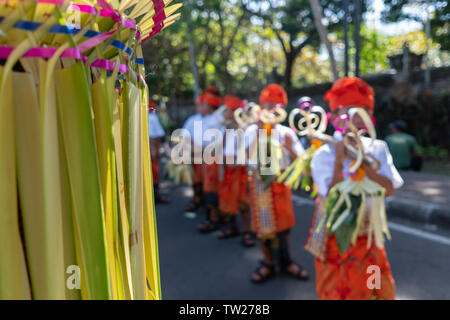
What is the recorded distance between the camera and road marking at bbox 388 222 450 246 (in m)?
4.05

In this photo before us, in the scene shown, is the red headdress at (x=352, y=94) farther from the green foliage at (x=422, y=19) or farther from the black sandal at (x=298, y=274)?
the green foliage at (x=422, y=19)

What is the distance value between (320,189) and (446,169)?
6899mm

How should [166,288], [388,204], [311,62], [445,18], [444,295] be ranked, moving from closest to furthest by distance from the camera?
[444,295]
[166,288]
[388,204]
[445,18]
[311,62]

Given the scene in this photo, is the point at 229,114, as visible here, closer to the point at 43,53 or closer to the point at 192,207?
the point at 192,207

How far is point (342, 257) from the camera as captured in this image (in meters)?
2.05

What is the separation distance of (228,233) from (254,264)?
2.77 ft

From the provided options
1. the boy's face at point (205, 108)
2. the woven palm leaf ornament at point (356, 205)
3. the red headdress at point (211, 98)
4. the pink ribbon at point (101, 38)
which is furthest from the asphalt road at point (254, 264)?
the pink ribbon at point (101, 38)

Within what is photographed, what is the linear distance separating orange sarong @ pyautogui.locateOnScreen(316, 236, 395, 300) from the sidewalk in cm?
304

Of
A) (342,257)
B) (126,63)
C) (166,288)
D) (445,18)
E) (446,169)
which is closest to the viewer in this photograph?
(126,63)

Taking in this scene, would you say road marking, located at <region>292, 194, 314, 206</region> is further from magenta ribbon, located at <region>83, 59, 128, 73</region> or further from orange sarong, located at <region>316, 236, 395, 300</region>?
magenta ribbon, located at <region>83, 59, 128, 73</region>

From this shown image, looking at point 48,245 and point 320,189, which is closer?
point 48,245

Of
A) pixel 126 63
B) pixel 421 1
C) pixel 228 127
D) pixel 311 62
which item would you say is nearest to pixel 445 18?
pixel 421 1

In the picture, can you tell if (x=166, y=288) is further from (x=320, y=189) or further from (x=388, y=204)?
(x=388, y=204)

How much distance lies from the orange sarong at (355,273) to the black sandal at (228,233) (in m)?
2.42
